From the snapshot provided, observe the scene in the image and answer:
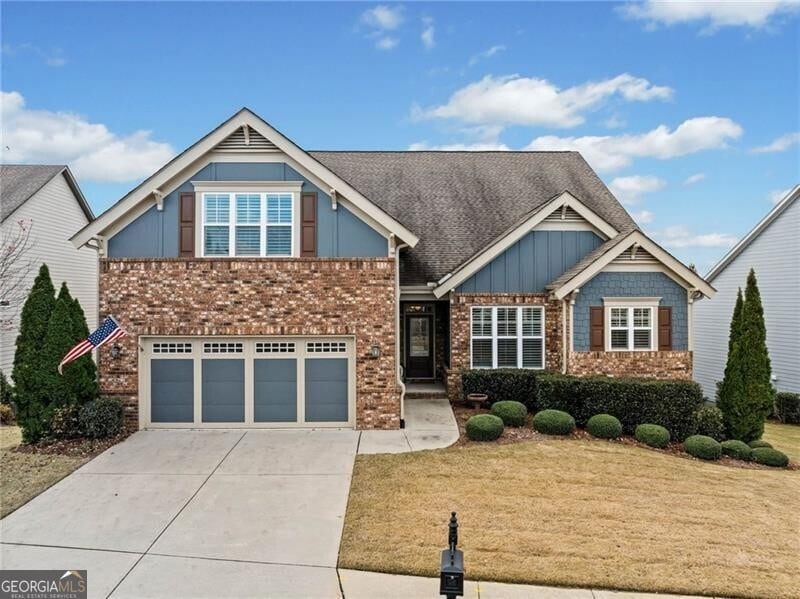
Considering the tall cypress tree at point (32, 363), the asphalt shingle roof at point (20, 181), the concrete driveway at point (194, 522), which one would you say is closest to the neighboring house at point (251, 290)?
the tall cypress tree at point (32, 363)

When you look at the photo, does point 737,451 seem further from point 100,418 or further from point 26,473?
point 26,473

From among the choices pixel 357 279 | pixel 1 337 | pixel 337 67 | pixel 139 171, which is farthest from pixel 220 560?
pixel 139 171

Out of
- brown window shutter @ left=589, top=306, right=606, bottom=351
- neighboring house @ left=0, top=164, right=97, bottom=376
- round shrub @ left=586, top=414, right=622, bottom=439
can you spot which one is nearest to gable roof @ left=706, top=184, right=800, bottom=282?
brown window shutter @ left=589, top=306, right=606, bottom=351

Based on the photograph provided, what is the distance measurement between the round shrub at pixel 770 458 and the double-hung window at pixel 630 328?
3.29 metres

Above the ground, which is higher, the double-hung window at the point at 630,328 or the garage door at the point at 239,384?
the double-hung window at the point at 630,328

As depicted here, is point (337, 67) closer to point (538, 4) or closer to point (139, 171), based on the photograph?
point (538, 4)

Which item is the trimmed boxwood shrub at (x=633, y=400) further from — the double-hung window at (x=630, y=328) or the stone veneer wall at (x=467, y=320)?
the stone veneer wall at (x=467, y=320)

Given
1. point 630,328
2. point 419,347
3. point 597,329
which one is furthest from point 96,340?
point 630,328

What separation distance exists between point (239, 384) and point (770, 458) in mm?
11600

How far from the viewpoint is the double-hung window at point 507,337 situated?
14.2 m

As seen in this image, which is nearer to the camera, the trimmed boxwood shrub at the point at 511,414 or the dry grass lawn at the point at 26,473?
the dry grass lawn at the point at 26,473

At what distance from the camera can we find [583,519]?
276 inches

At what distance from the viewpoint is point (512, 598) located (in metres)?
5.19

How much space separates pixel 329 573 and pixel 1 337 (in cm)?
1753
